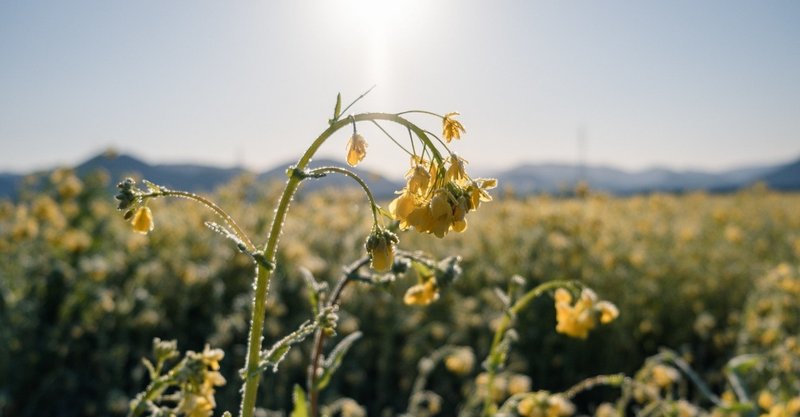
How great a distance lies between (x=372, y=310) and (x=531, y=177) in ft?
389

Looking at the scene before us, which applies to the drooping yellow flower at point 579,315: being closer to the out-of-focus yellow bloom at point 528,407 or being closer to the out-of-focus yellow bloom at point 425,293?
the out-of-focus yellow bloom at point 528,407

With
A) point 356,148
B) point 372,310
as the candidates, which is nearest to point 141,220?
point 356,148

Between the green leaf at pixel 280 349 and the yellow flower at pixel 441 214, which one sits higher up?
the yellow flower at pixel 441 214

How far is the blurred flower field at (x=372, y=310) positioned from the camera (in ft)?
12.7

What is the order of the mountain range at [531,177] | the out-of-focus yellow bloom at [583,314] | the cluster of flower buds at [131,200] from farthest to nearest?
the mountain range at [531,177]
the out-of-focus yellow bloom at [583,314]
the cluster of flower buds at [131,200]

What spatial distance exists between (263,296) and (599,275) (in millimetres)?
5014

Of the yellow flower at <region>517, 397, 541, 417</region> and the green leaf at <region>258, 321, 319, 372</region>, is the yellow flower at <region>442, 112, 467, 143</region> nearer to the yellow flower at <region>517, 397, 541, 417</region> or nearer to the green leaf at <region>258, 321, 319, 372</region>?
the green leaf at <region>258, 321, 319, 372</region>

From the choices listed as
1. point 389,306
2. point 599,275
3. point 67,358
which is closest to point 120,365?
point 67,358

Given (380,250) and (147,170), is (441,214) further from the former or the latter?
(147,170)

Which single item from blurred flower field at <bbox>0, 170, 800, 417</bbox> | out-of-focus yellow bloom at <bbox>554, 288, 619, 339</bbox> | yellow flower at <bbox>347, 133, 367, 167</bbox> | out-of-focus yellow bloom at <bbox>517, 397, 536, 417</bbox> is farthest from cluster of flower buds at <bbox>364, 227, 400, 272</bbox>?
blurred flower field at <bbox>0, 170, 800, 417</bbox>

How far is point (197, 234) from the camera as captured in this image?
218 inches

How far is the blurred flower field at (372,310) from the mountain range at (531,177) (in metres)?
0.59

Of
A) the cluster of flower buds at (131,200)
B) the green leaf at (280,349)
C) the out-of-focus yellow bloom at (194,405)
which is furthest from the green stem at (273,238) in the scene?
the cluster of flower buds at (131,200)

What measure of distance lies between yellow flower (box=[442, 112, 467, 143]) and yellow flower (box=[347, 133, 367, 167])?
132 mm
